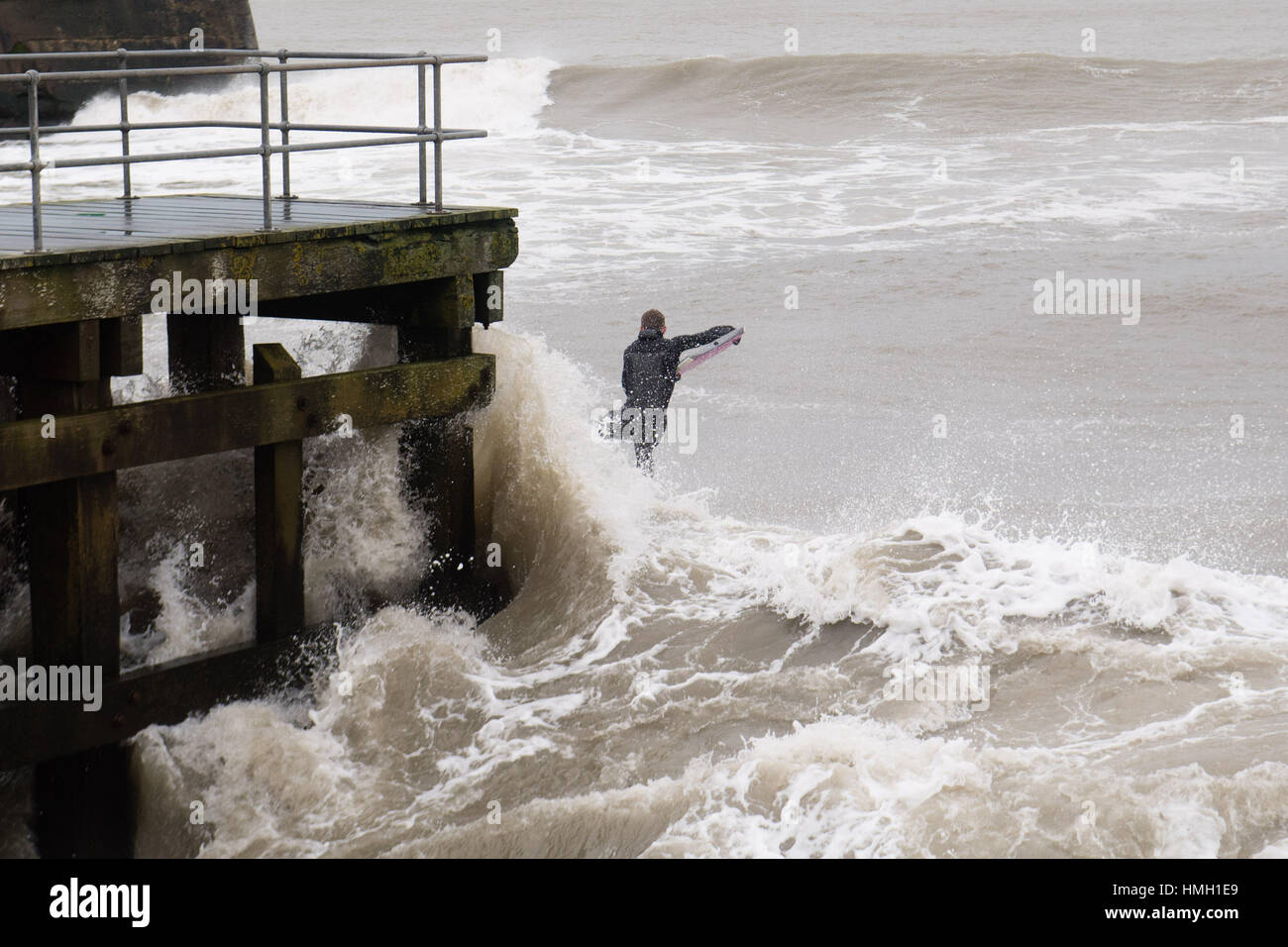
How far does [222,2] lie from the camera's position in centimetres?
3422

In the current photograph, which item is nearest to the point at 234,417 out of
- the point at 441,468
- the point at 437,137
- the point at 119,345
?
the point at 119,345

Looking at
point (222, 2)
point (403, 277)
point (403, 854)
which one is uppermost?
point (222, 2)

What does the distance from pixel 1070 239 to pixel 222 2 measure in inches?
852

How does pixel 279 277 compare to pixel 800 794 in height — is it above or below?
above

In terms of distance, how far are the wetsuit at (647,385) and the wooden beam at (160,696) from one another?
10.3 ft

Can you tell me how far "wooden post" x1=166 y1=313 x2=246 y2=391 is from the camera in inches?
309

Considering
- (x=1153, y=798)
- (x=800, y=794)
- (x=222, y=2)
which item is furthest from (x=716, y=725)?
(x=222, y=2)

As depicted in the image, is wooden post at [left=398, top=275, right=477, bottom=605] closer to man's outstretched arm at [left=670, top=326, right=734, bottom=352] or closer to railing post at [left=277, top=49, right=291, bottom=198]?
railing post at [left=277, top=49, right=291, bottom=198]

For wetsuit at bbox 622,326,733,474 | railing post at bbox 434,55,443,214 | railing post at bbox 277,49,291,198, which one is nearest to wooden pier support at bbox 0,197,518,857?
railing post at bbox 434,55,443,214

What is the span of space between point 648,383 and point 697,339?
580 millimetres

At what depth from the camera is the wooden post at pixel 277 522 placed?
23.4 feet

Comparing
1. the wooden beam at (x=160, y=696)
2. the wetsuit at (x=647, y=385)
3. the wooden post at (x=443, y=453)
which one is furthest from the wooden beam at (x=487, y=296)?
the wetsuit at (x=647, y=385)

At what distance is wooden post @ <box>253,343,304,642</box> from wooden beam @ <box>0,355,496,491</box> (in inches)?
4.3
